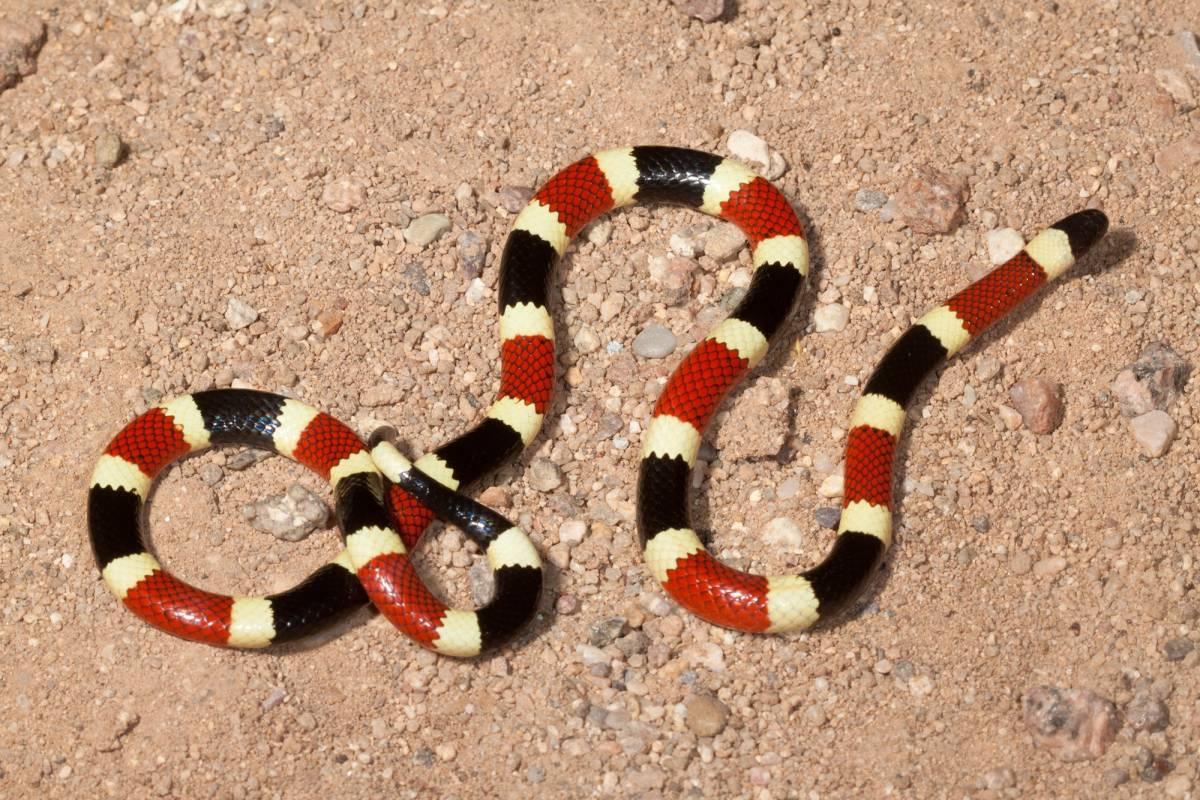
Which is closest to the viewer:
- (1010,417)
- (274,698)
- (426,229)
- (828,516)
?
(274,698)

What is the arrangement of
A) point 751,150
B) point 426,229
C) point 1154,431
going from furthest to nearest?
point 751,150 → point 426,229 → point 1154,431

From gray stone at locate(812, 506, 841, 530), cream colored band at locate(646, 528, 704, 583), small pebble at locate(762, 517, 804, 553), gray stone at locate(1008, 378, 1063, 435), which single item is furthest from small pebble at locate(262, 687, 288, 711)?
gray stone at locate(1008, 378, 1063, 435)

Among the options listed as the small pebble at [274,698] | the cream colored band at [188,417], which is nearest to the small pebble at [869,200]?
the cream colored band at [188,417]

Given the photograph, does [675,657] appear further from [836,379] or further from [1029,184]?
[1029,184]

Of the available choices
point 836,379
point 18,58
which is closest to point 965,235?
point 836,379

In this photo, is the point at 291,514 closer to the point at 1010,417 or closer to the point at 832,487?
the point at 832,487

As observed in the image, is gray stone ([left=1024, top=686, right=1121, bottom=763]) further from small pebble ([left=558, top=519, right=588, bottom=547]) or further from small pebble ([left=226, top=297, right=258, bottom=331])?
small pebble ([left=226, top=297, right=258, bottom=331])

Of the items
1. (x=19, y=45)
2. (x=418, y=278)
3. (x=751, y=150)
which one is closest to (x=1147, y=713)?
(x=751, y=150)
